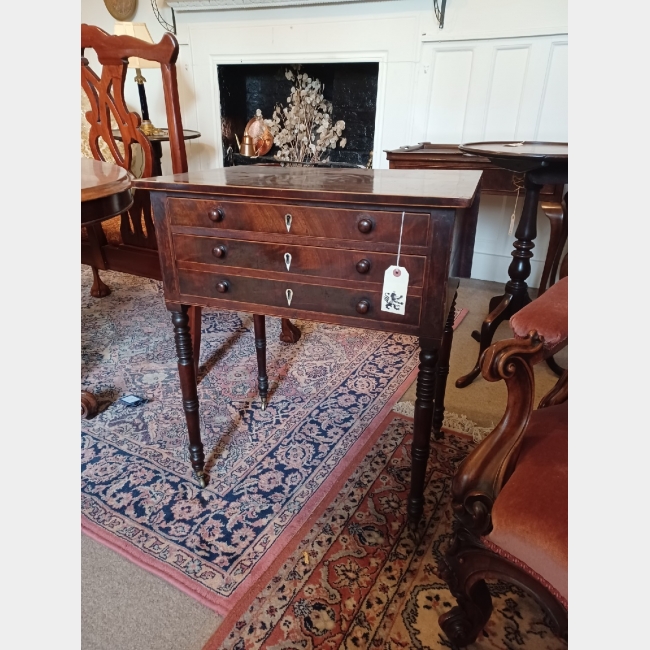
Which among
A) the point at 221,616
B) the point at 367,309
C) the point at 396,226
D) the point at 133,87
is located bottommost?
the point at 221,616

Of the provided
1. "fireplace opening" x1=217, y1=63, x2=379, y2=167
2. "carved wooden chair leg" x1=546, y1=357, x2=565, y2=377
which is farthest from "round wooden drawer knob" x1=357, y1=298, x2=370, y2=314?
"fireplace opening" x1=217, y1=63, x2=379, y2=167

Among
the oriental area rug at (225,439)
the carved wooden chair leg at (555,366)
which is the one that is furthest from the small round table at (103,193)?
the carved wooden chair leg at (555,366)

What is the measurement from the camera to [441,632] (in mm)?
899

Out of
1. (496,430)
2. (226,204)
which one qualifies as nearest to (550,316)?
(496,430)

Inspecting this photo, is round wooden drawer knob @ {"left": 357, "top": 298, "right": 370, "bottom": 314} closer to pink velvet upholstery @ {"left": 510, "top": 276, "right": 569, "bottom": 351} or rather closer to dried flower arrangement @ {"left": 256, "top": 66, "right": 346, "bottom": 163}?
pink velvet upholstery @ {"left": 510, "top": 276, "right": 569, "bottom": 351}

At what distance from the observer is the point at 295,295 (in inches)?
38.7

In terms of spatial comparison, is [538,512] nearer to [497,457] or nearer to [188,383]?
[497,457]

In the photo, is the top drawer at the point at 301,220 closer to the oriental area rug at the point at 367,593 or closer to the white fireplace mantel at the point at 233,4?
the oriental area rug at the point at 367,593

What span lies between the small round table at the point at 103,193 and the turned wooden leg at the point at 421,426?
81cm

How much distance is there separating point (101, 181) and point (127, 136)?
61 cm

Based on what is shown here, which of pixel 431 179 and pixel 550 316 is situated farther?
pixel 431 179

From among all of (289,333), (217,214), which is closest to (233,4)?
(289,333)

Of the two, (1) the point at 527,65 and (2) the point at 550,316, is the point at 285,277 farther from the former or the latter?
(1) the point at 527,65

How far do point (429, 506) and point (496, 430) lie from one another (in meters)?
0.62
